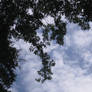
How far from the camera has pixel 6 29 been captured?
659 inches

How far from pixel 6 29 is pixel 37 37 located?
3.80 metres

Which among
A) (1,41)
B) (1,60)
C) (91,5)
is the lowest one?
(1,60)

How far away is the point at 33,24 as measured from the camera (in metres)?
18.3

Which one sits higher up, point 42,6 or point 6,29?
point 42,6

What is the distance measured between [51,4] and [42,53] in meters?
5.37

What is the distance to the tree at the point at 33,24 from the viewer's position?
54.1ft

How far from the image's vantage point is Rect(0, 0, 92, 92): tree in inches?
650

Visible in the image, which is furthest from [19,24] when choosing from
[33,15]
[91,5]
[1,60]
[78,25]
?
[91,5]

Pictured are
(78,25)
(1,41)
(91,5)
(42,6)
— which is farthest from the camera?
(78,25)

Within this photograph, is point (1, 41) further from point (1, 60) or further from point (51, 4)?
point (51, 4)

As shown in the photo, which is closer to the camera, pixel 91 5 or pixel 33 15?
pixel 91 5

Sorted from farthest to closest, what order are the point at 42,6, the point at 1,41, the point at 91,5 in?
the point at 42,6 < the point at 1,41 < the point at 91,5

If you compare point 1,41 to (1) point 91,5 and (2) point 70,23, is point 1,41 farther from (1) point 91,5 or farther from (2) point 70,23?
(1) point 91,5

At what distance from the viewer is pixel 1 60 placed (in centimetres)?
1633
